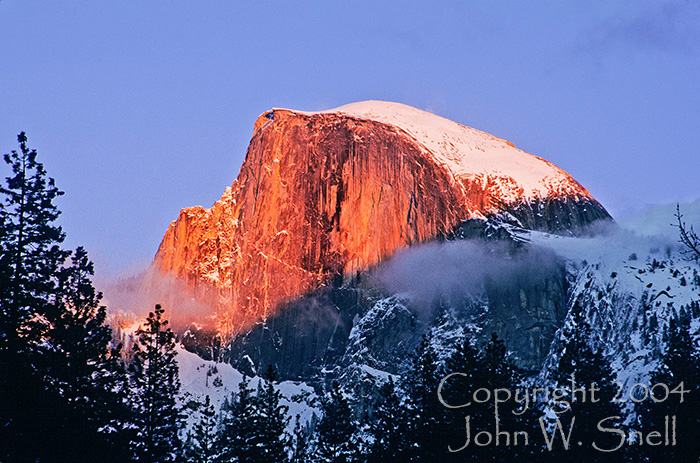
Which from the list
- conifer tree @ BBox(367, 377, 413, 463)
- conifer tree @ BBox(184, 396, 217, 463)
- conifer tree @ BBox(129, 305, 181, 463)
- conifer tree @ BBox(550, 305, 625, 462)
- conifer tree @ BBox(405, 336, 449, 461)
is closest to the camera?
conifer tree @ BBox(129, 305, 181, 463)

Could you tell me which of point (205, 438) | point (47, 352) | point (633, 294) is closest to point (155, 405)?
A: point (47, 352)

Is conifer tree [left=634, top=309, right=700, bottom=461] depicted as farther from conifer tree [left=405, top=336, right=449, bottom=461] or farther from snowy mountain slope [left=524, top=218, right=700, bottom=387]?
snowy mountain slope [left=524, top=218, right=700, bottom=387]

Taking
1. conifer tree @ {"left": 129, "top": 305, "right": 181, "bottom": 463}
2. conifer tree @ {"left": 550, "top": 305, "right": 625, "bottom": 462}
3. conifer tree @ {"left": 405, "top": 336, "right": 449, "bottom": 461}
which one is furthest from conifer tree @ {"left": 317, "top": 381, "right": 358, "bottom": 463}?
conifer tree @ {"left": 550, "top": 305, "right": 625, "bottom": 462}

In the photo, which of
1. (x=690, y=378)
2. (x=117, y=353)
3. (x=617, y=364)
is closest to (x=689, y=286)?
(x=617, y=364)

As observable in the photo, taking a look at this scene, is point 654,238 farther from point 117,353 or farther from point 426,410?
point 117,353

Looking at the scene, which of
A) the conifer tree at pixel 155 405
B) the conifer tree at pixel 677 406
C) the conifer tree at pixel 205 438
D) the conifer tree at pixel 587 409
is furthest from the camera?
the conifer tree at pixel 205 438

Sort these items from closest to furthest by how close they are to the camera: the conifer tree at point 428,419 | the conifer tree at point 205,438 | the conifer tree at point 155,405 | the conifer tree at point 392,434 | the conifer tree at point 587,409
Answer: the conifer tree at point 155,405
the conifer tree at point 587,409
the conifer tree at point 428,419
the conifer tree at point 392,434
the conifer tree at point 205,438

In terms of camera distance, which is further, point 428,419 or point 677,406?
point 428,419

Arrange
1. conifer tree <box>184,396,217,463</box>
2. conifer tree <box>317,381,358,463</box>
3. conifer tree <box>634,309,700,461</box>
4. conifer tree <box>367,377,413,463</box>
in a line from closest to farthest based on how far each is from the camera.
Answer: conifer tree <box>634,309,700,461</box>, conifer tree <box>367,377,413,463</box>, conifer tree <box>317,381,358,463</box>, conifer tree <box>184,396,217,463</box>

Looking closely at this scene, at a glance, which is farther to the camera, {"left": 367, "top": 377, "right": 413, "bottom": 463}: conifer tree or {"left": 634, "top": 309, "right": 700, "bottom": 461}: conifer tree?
{"left": 367, "top": 377, "right": 413, "bottom": 463}: conifer tree

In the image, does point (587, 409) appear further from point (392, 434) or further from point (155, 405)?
point (155, 405)

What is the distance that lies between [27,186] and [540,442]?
31.0 m

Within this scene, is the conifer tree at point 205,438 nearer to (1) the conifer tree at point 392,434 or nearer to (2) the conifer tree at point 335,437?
(2) the conifer tree at point 335,437

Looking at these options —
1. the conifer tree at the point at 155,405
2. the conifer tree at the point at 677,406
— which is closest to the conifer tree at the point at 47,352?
the conifer tree at the point at 155,405
